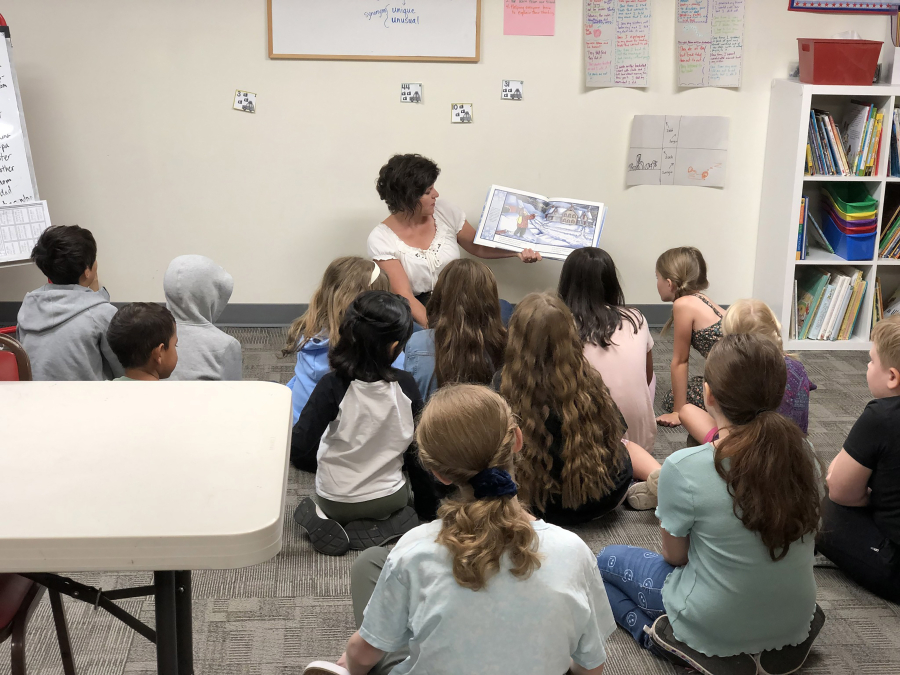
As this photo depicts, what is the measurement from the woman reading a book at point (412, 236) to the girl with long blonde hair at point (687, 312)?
29.4 inches

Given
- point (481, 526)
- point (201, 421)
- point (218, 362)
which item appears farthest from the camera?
point (218, 362)

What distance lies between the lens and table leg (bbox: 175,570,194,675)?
1.22 m

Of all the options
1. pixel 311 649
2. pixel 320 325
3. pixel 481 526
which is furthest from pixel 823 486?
pixel 320 325

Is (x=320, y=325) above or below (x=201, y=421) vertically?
below

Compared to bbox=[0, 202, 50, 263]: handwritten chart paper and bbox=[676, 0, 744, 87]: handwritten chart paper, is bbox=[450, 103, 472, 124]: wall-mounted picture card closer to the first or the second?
bbox=[676, 0, 744, 87]: handwritten chart paper

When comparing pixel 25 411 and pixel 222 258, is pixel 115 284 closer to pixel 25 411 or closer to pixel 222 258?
pixel 222 258

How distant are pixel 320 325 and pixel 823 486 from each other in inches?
63.6

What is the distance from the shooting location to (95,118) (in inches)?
151

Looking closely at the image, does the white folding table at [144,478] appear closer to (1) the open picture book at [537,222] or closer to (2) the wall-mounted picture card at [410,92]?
(1) the open picture book at [537,222]

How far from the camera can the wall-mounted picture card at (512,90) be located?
393 cm

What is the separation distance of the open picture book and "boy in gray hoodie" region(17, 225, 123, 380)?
1754 millimetres

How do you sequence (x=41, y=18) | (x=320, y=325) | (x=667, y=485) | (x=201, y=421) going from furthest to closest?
(x=41, y=18), (x=320, y=325), (x=667, y=485), (x=201, y=421)

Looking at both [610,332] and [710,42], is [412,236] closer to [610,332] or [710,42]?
[610,332]

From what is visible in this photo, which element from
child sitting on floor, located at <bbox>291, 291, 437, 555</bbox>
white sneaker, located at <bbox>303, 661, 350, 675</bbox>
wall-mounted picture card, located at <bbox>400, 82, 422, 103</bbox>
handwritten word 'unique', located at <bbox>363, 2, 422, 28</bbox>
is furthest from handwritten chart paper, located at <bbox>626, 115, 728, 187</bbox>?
white sneaker, located at <bbox>303, 661, 350, 675</bbox>
